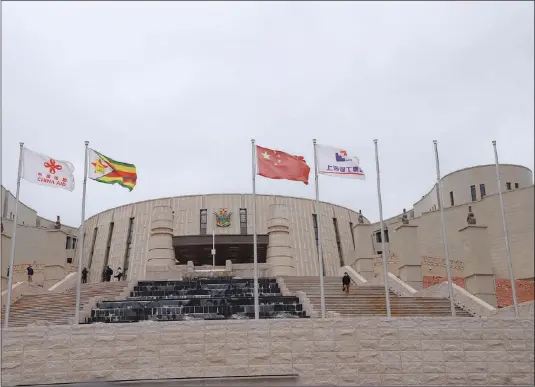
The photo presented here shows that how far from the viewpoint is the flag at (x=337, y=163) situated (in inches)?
695

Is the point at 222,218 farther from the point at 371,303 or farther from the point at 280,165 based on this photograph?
the point at 280,165

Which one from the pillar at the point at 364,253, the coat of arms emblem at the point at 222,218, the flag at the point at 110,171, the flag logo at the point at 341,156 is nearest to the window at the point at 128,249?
the coat of arms emblem at the point at 222,218

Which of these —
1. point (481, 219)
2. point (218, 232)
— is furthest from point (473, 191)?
point (218, 232)

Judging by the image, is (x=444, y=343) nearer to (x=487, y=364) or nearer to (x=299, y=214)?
(x=487, y=364)

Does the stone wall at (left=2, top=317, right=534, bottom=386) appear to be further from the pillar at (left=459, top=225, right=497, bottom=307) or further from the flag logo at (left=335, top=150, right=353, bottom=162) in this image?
the pillar at (left=459, top=225, right=497, bottom=307)

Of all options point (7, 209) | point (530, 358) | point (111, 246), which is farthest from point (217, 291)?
point (7, 209)

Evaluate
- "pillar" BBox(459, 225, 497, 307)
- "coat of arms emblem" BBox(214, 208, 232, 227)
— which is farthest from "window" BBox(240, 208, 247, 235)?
"pillar" BBox(459, 225, 497, 307)

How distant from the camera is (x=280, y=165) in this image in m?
17.6

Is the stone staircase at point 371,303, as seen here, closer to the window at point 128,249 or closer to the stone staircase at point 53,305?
the stone staircase at point 53,305

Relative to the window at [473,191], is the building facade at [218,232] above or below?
below

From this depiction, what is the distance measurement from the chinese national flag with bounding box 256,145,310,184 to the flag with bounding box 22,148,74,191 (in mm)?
5762

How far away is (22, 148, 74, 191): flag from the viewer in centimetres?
1697

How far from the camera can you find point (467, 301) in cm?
2078

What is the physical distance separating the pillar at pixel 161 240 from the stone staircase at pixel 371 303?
9.72 m
